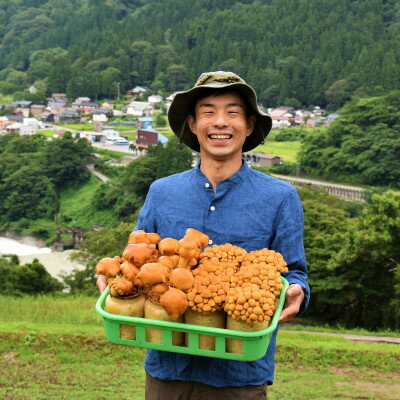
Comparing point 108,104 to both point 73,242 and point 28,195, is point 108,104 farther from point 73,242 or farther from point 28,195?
point 73,242

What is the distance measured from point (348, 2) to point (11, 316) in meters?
73.5

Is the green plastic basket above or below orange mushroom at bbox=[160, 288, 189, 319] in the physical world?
below

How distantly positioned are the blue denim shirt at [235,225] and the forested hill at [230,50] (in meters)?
49.0

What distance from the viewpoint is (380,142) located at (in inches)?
1406

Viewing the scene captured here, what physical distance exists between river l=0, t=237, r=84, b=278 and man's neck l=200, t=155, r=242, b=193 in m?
24.2

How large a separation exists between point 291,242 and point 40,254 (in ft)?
98.3

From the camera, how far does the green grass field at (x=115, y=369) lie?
14.5 ft

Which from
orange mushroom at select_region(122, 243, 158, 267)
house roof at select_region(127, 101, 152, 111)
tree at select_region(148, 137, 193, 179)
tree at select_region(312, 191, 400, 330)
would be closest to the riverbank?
tree at select_region(148, 137, 193, 179)

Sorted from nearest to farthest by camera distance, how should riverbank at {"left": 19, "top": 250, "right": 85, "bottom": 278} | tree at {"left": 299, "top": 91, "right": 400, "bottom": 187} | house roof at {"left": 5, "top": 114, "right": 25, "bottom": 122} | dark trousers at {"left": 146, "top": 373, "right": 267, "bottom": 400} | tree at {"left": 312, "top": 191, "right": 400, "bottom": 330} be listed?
dark trousers at {"left": 146, "top": 373, "right": 267, "bottom": 400}, tree at {"left": 312, "top": 191, "right": 400, "bottom": 330}, riverbank at {"left": 19, "top": 250, "right": 85, "bottom": 278}, tree at {"left": 299, "top": 91, "right": 400, "bottom": 187}, house roof at {"left": 5, "top": 114, "right": 25, "bottom": 122}

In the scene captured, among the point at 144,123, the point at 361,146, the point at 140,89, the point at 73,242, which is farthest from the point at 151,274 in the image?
the point at 140,89

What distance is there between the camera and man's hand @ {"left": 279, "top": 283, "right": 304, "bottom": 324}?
73.8 inches

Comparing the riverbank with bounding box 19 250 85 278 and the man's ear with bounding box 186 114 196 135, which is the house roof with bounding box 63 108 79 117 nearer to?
the riverbank with bounding box 19 250 85 278

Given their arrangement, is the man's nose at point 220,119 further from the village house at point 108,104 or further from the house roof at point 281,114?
the village house at point 108,104

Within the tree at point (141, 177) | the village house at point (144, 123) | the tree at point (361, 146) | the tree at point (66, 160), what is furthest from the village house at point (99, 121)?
the tree at point (361, 146)
